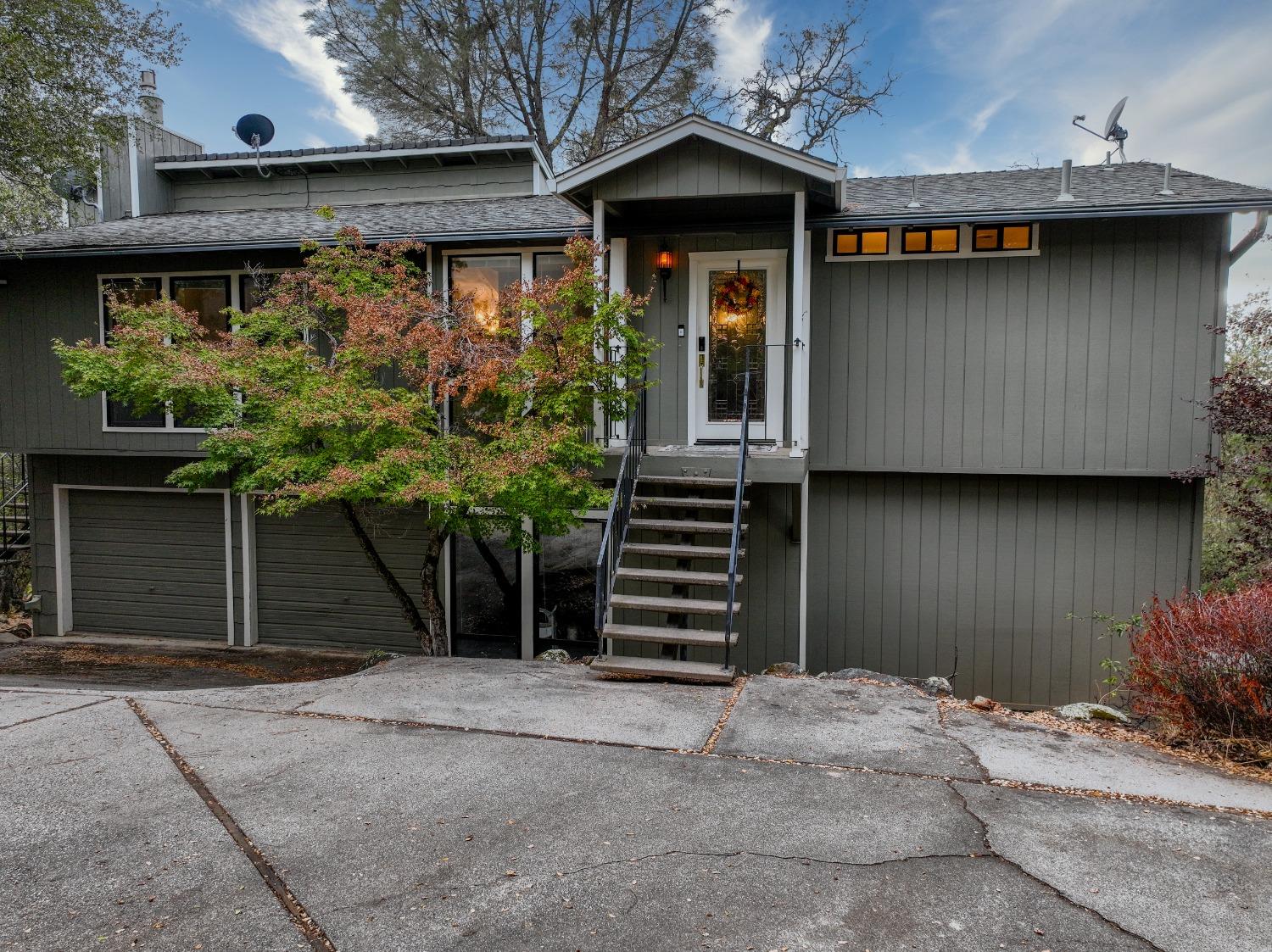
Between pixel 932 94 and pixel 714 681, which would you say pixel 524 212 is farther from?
pixel 932 94

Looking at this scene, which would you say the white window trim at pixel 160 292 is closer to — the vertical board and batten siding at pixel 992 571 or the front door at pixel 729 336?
the front door at pixel 729 336

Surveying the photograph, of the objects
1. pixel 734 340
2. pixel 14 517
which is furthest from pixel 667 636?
pixel 14 517

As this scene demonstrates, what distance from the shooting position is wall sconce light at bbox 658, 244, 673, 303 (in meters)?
8.41

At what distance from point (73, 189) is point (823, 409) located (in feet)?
39.8

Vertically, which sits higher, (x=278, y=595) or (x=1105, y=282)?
(x=1105, y=282)

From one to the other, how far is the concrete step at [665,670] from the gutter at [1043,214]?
4346mm

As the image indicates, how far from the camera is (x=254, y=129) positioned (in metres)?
12.1

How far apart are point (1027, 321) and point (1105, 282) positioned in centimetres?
76

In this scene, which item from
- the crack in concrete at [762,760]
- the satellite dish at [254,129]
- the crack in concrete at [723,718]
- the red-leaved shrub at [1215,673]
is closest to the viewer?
the crack in concrete at [762,760]

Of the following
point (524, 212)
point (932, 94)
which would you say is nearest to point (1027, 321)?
point (524, 212)

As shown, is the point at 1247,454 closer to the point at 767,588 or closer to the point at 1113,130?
the point at 1113,130

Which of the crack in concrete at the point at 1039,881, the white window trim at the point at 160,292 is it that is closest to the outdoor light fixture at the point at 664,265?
the white window trim at the point at 160,292

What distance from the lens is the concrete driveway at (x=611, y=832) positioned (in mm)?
2895

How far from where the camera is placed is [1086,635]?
26.1 feet
